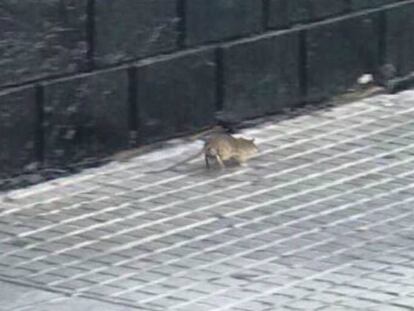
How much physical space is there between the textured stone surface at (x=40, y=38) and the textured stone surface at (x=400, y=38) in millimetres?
2424

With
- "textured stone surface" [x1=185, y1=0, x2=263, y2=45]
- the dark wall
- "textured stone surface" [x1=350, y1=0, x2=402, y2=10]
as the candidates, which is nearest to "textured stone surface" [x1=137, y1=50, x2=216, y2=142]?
the dark wall

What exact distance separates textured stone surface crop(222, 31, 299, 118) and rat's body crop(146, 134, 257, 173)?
2.52 feet

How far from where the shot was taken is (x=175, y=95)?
877cm

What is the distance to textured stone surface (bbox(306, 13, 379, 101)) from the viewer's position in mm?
9570

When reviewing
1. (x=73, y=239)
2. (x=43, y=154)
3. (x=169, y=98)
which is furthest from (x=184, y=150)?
(x=73, y=239)

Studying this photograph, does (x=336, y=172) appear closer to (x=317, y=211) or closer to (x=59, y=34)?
(x=317, y=211)

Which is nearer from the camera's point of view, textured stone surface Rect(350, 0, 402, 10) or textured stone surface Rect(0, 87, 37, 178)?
textured stone surface Rect(0, 87, 37, 178)

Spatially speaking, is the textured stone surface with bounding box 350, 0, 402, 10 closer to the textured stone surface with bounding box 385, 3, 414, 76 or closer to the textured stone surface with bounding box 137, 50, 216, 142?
the textured stone surface with bounding box 385, 3, 414, 76

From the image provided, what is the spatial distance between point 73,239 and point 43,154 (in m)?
1.01

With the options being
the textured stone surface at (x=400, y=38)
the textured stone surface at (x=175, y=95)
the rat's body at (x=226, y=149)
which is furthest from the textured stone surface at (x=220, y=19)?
the textured stone surface at (x=400, y=38)

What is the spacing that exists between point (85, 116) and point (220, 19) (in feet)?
3.72

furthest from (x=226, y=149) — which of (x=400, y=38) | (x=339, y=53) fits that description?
(x=400, y=38)

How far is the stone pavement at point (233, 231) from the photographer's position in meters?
6.52

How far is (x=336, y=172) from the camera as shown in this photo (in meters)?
8.28
